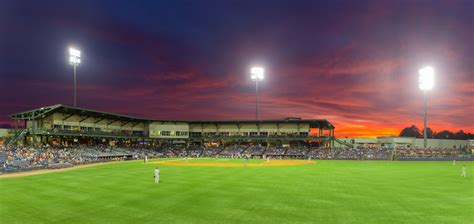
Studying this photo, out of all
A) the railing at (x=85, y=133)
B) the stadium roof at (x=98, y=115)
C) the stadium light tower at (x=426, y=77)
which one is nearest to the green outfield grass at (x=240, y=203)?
the railing at (x=85, y=133)

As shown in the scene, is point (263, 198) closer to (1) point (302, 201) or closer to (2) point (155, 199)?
(1) point (302, 201)

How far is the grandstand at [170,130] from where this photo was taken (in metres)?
66.8

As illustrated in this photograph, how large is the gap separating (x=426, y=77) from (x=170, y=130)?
64.5 metres

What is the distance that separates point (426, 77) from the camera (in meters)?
58.3

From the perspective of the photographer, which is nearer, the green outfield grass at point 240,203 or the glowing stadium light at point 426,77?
the green outfield grass at point 240,203

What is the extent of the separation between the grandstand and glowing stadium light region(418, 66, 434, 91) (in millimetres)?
26223

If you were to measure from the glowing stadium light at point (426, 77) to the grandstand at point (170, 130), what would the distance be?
26223mm

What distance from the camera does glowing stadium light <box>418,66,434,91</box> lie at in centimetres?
5769

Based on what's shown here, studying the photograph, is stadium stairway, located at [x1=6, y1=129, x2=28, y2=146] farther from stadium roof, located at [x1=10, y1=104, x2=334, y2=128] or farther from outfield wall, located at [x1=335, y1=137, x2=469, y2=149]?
outfield wall, located at [x1=335, y1=137, x2=469, y2=149]

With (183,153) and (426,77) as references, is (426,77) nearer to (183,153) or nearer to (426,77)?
(426,77)

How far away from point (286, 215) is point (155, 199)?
324 inches

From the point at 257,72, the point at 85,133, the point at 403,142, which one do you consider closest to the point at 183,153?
the point at 85,133

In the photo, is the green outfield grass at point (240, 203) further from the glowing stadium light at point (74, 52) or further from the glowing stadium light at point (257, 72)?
the glowing stadium light at point (257, 72)

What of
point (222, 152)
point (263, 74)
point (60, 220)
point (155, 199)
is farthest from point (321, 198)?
point (222, 152)
